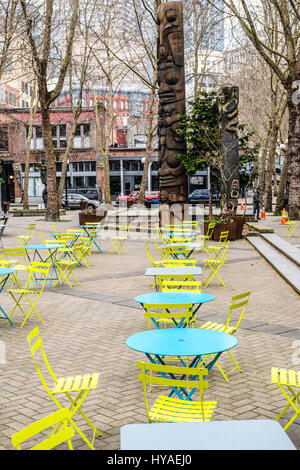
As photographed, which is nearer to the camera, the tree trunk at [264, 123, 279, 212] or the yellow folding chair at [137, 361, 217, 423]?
the yellow folding chair at [137, 361, 217, 423]

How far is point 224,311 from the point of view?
9422mm

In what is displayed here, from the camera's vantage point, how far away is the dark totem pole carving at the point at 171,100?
2139 cm

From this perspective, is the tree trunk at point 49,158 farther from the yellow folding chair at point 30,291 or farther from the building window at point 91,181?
the building window at point 91,181

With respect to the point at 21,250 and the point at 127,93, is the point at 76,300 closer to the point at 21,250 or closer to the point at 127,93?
the point at 21,250

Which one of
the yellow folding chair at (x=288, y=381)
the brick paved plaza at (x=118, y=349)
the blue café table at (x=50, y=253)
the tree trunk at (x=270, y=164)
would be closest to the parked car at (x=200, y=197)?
the tree trunk at (x=270, y=164)

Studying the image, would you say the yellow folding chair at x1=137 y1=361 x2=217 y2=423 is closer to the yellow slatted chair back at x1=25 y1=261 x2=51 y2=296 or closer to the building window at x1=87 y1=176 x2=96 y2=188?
the yellow slatted chair back at x1=25 y1=261 x2=51 y2=296

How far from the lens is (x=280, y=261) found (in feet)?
48.2

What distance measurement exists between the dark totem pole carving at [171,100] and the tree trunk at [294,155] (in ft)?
19.2

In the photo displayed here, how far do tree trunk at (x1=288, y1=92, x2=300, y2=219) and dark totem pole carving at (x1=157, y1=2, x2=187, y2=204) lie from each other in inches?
230

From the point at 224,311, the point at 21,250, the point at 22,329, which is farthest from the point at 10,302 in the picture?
the point at 224,311

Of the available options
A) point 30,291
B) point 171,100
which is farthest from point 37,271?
point 171,100

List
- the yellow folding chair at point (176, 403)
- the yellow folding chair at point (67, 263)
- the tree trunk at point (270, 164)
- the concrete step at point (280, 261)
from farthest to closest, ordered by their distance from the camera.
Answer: the tree trunk at point (270, 164) → the concrete step at point (280, 261) → the yellow folding chair at point (67, 263) → the yellow folding chair at point (176, 403)

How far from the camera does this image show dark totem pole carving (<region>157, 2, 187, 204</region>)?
21.4m

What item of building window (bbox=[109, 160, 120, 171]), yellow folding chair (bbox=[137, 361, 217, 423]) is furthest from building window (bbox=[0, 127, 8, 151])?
yellow folding chair (bbox=[137, 361, 217, 423])
